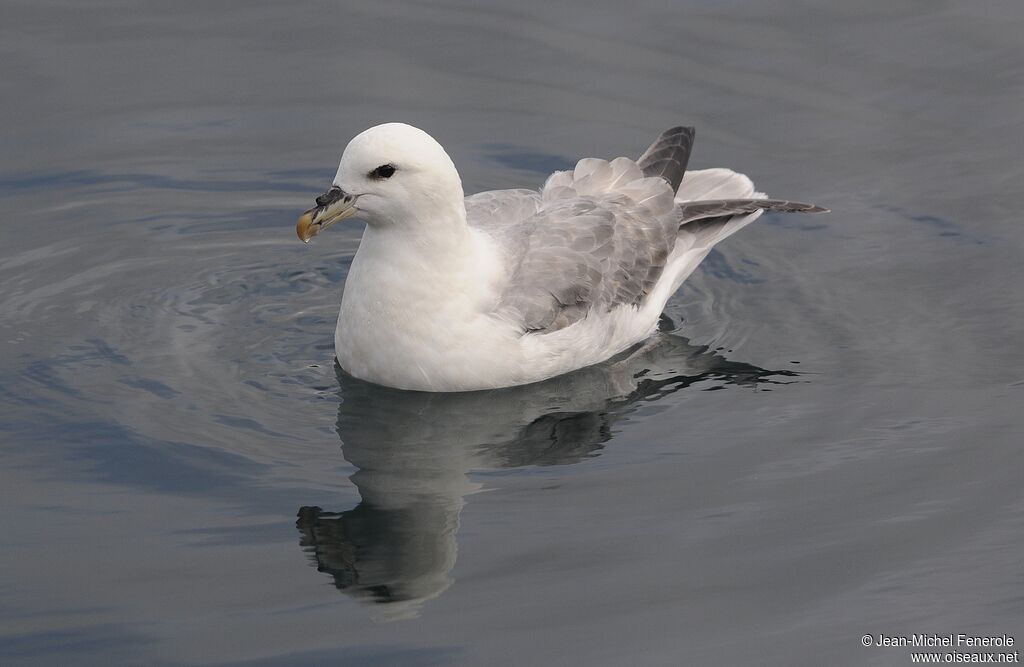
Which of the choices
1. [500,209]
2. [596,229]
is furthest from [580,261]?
[500,209]

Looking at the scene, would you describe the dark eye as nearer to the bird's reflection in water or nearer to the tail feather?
the bird's reflection in water

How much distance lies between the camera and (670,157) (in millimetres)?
9609

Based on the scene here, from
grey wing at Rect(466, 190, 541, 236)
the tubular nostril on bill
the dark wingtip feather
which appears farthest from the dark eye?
the dark wingtip feather

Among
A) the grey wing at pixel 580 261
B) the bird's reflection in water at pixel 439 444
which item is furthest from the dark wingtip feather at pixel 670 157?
the bird's reflection in water at pixel 439 444

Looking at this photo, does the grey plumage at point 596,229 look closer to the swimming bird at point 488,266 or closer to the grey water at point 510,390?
the swimming bird at point 488,266

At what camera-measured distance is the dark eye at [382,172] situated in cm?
768

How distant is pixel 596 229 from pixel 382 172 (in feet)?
5.32

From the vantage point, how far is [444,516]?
23.5 ft

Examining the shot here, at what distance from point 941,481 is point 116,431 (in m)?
3.81

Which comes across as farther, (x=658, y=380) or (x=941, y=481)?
(x=658, y=380)

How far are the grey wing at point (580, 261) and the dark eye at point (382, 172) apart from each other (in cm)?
95

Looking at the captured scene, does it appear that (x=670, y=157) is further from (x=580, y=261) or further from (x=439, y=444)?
(x=439, y=444)

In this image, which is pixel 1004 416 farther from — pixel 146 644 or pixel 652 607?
pixel 146 644

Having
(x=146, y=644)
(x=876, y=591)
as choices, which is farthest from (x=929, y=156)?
(x=146, y=644)
